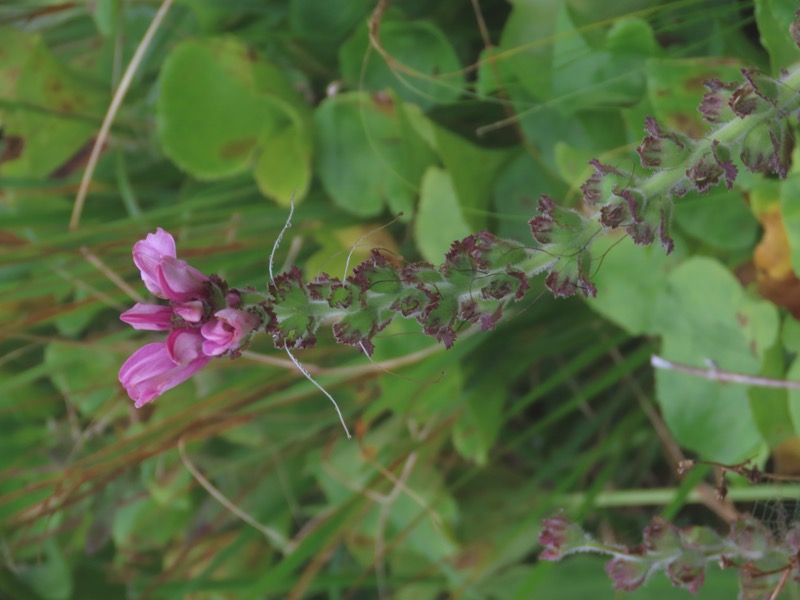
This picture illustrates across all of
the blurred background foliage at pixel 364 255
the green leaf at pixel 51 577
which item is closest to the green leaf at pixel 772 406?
the blurred background foliage at pixel 364 255

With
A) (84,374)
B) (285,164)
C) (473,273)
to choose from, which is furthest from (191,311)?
(84,374)

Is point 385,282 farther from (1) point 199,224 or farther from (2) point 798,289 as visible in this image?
(1) point 199,224

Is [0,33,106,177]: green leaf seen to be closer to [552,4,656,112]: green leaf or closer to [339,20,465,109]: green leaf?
[339,20,465,109]: green leaf

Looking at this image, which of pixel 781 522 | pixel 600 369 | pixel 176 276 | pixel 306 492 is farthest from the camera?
pixel 306 492

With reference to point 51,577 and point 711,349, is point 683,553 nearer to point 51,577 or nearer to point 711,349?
point 711,349

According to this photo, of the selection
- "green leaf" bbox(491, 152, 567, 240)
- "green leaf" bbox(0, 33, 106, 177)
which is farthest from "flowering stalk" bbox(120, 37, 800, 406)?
"green leaf" bbox(0, 33, 106, 177)

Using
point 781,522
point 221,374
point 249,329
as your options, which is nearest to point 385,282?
point 249,329
